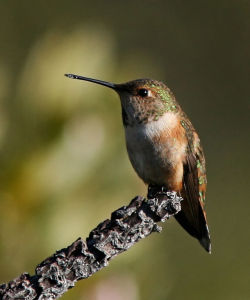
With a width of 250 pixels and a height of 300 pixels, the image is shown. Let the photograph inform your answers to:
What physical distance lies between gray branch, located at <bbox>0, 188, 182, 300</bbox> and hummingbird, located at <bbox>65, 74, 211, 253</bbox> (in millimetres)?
1037

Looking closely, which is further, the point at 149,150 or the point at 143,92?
the point at 143,92

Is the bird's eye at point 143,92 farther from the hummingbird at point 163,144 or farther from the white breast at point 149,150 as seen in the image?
the white breast at point 149,150

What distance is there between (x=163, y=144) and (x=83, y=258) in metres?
1.45

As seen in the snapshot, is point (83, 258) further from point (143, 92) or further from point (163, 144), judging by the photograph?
point (143, 92)

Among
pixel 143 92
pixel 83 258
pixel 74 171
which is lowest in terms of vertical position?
pixel 83 258

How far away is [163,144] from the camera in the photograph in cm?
350

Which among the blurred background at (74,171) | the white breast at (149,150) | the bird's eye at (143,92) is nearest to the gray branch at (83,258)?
the blurred background at (74,171)

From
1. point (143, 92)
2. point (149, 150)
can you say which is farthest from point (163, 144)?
point (143, 92)

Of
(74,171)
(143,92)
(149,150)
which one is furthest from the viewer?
(143,92)

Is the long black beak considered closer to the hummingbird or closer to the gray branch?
the hummingbird

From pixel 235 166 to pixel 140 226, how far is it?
18.2 feet

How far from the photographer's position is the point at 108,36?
3865mm

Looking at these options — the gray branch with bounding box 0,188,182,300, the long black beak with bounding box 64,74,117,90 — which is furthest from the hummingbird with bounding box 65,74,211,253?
the gray branch with bounding box 0,188,182,300

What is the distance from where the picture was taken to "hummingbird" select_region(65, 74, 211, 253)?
11.4ft
